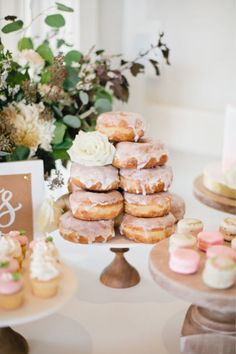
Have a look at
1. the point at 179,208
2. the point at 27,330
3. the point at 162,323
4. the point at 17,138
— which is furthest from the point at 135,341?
the point at 17,138

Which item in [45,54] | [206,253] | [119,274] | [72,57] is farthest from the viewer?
[72,57]

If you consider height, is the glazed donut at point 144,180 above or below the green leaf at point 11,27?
below

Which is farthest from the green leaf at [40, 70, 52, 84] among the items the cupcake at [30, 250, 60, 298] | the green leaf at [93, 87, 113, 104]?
the cupcake at [30, 250, 60, 298]

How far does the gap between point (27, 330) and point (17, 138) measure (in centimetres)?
37

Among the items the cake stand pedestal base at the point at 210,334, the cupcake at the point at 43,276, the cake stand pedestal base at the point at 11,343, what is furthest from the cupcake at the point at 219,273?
the cake stand pedestal base at the point at 11,343

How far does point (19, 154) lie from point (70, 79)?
0.83ft

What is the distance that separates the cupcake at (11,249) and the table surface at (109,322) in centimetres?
14

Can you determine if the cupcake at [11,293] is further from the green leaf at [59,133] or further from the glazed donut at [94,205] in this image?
the green leaf at [59,133]

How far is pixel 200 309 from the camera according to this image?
0.82m

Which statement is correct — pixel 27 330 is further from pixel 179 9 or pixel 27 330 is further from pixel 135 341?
pixel 179 9

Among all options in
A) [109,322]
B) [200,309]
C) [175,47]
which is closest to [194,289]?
Answer: [200,309]

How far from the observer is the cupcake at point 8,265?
0.73 meters

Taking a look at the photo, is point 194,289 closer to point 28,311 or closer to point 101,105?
point 28,311

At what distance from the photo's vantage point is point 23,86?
1.01 m
